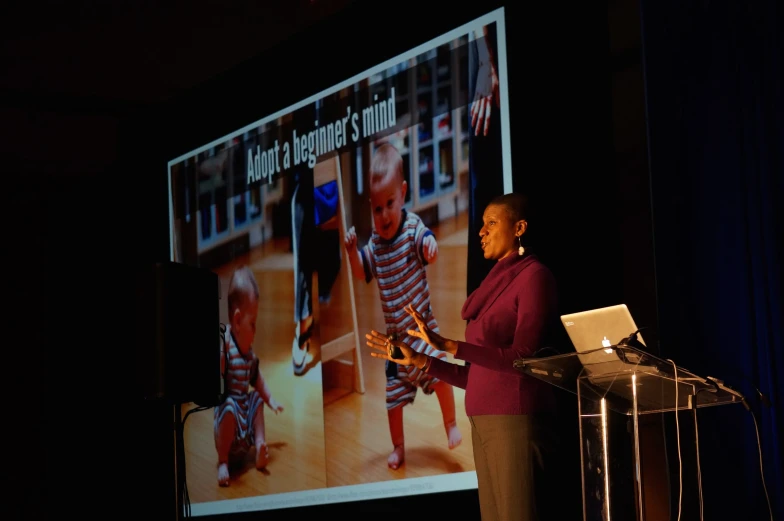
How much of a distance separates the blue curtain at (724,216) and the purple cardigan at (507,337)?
516 millimetres

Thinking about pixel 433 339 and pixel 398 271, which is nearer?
pixel 433 339

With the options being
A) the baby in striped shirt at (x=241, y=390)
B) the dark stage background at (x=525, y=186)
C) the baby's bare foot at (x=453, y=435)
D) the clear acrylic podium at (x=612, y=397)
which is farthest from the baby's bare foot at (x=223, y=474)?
the clear acrylic podium at (x=612, y=397)

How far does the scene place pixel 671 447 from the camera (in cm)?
317

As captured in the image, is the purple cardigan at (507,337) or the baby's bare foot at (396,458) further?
the baby's bare foot at (396,458)

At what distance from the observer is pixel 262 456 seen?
4602 mm

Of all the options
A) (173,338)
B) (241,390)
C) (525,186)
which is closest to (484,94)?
(525,186)

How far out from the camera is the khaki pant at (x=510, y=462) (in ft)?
9.11

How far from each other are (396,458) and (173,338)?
1.16 metres

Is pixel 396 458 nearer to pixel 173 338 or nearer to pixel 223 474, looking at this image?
pixel 173 338

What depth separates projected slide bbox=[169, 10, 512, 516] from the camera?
379 cm

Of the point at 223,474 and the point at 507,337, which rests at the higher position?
the point at 507,337

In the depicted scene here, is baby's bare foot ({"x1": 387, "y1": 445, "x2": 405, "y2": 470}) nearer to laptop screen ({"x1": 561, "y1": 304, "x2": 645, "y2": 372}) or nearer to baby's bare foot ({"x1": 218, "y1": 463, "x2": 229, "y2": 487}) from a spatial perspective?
baby's bare foot ({"x1": 218, "y1": 463, "x2": 229, "y2": 487})

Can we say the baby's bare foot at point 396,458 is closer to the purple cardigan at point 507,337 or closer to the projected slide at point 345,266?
the projected slide at point 345,266

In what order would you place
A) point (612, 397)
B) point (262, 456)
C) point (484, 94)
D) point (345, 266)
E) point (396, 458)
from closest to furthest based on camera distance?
point (612, 397) < point (484, 94) < point (396, 458) < point (345, 266) < point (262, 456)
